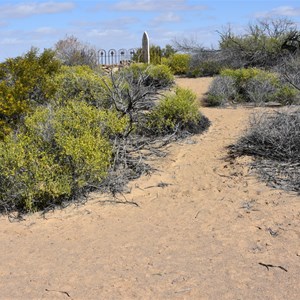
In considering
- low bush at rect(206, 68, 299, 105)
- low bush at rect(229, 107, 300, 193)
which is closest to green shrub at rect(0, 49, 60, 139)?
low bush at rect(229, 107, 300, 193)

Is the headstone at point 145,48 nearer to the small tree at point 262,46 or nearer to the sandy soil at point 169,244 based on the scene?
the small tree at point 262,46

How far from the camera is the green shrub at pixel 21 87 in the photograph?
→ 1021cm

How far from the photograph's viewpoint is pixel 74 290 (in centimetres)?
545

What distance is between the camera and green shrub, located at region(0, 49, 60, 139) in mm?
10209

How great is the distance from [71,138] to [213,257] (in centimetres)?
335

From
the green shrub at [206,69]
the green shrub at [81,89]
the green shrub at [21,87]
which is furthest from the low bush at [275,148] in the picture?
the green shrub at [206,69]

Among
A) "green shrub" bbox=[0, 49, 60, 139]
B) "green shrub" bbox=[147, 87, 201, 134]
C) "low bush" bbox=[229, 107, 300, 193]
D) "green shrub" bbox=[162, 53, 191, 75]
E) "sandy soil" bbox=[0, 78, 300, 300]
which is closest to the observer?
"sandy soil" bbox=[0, 78, 300, 300]

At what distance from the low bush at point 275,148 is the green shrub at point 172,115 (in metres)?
1.65

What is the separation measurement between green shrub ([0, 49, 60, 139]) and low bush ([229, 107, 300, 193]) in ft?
13.9

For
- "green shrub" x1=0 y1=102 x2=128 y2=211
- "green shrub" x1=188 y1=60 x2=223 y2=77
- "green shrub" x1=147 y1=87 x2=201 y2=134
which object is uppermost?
"green shrub" x1=188 y1=60 x2=223 y2=77

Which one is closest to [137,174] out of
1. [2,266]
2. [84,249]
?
[84,249]

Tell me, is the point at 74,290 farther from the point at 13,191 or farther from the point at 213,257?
the point at 13,191

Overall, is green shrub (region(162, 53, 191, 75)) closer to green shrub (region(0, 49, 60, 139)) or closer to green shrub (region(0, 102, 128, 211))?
green shrub (region(0, 49, 60, 139))

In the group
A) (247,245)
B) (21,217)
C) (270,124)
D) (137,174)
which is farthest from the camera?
(270,124)
